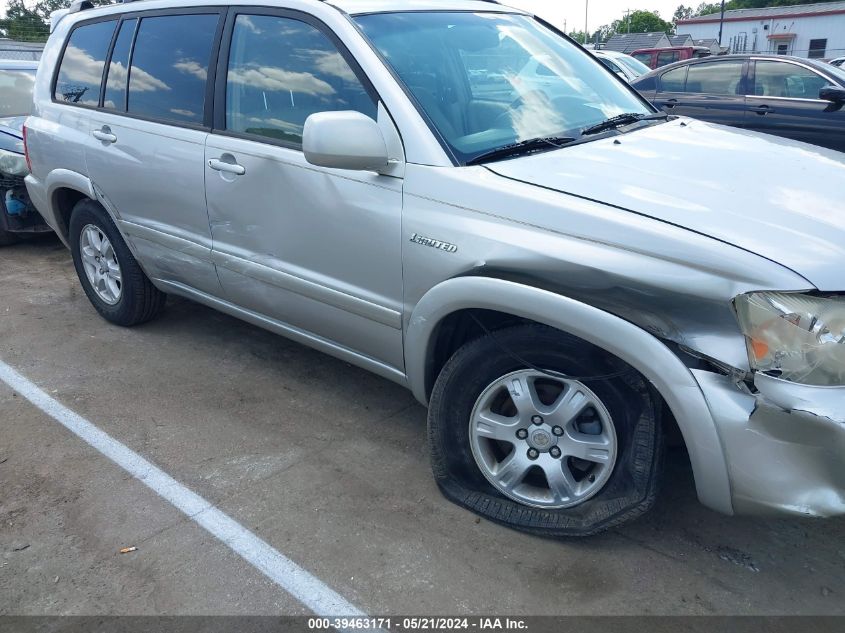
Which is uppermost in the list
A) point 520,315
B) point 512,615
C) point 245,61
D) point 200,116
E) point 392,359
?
point 245,61

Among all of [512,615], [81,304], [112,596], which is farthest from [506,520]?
[81,304]

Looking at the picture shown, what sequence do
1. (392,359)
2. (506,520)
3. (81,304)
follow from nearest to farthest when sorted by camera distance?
1. (506,520)
2. (392,359)
3. (81,304)

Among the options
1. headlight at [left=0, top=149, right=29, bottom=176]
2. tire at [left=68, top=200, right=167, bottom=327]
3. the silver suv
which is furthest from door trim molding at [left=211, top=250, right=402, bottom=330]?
headlight at [left=0, top=149, right=29, bottom=176]

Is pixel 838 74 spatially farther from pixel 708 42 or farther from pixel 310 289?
pixel 708 42

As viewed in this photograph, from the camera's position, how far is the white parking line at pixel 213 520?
99.3 inches

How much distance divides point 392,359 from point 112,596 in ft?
4.30

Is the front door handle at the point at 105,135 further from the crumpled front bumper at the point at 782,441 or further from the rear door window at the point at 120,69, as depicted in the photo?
the crumpled front bumper at the point at 782,441

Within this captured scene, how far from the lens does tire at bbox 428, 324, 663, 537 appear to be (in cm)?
251

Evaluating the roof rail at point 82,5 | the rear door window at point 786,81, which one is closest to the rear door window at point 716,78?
the rear door window at point 786,81

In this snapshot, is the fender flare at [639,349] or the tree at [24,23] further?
the tree at [24,23]

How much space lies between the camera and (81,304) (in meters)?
5.35

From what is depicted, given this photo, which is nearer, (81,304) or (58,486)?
(58,486)

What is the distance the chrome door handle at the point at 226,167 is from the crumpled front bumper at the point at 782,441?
214 cm

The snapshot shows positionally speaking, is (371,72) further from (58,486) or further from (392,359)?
(58,486)
